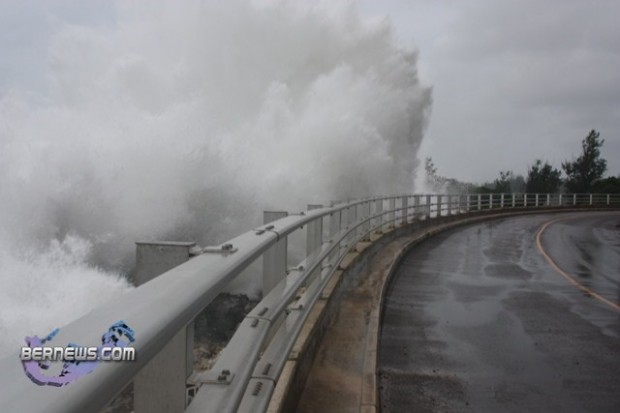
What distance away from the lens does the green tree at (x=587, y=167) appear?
79.1 metres

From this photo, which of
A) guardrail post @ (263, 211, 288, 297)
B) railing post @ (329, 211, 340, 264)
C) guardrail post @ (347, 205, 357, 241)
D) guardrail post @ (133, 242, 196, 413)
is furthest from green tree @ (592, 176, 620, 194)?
guardrail post @ (133, 242, 196, 413)

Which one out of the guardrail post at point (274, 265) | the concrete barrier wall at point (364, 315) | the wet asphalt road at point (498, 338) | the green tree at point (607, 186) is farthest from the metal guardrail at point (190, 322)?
the green tree at point (607, 186)

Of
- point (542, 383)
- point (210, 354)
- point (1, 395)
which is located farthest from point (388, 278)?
point (1, 395)

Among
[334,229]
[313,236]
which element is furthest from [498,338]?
[313,236]

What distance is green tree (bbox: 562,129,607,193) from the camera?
259 feet

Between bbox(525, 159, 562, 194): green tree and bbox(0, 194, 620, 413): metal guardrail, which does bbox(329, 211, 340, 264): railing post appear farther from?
bbox(525, 159, 562, 194): green tree

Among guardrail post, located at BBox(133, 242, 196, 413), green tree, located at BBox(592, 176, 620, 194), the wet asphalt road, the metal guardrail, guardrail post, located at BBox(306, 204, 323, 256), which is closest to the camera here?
the metal guardrail

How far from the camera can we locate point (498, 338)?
285 inches

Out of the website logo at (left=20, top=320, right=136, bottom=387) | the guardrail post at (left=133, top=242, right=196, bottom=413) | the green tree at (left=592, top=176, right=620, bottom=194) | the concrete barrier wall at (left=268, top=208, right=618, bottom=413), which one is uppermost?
the green tree at (left=592, top=176, right=620, bottom=194)

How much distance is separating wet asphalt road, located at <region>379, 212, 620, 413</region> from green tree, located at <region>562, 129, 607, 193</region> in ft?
235

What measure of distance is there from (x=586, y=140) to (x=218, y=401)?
289 feet

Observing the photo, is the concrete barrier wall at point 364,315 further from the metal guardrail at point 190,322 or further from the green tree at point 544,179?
the green tree at point 544,179

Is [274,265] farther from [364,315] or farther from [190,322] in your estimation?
[364,315]

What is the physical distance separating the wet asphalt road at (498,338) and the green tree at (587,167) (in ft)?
235
